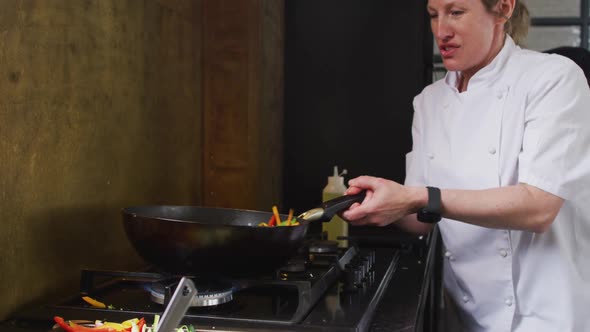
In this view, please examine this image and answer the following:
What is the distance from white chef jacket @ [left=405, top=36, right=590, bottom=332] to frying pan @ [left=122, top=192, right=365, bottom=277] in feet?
1.95

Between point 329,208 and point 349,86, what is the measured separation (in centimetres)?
130

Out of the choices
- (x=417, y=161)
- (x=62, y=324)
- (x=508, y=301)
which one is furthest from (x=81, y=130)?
(x=508, y=301)

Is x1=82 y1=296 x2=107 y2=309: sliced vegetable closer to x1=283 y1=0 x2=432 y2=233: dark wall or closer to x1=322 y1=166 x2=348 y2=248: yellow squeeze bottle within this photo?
x1=322 y1=166 x2=348 y2=248: yellow squeeze bottle

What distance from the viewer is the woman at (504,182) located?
1.38 metres

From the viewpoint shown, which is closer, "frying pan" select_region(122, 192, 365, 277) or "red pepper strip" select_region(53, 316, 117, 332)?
"red pepper strip" select_region(53, 316, 117, 332)

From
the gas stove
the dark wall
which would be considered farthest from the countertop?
the dark wall

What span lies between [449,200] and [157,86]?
84 cm

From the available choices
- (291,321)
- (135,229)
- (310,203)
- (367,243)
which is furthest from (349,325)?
(310,203)

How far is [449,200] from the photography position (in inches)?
54.6

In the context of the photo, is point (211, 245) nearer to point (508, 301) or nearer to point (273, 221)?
point (273, 221)

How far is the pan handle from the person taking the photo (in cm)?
125

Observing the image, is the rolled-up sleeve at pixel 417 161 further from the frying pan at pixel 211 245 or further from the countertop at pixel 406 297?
the frying pan at pixel 211 245

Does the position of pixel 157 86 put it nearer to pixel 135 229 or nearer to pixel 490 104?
pixel 135 229

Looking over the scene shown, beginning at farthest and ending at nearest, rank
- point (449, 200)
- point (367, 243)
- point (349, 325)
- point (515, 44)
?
point (367, 243) < point (515, 44) < point (449, 200) < point (349, 325)
